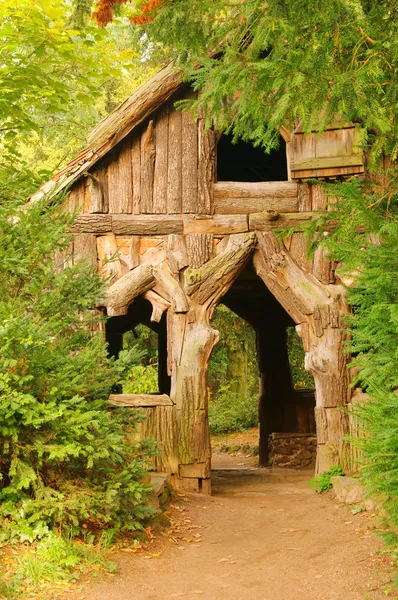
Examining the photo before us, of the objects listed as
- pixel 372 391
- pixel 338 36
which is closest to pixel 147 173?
pixel 338 36

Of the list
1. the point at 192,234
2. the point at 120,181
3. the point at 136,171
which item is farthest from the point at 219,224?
the point at 120,181

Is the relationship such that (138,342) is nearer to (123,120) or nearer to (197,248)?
(197,248)

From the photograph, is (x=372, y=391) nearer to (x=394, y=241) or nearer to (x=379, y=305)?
(x=379, y=305)

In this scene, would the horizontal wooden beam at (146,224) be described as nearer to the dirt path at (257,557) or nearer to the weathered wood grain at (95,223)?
the weathered wood grain at (95,223)

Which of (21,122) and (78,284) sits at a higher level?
(21,122)

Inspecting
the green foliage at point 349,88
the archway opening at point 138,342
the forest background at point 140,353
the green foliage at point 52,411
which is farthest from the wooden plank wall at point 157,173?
the green foliage at point 349,88

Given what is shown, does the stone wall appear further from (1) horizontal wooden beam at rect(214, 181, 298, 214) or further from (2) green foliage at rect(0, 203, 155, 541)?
(2) green foliage at rect(0, 203, 155, 541)

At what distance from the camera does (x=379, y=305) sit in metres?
4.94

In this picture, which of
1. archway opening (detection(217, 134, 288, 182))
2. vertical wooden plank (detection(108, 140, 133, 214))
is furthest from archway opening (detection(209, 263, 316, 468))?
vertical wooden plank (detection(108, 140, 133, 214))

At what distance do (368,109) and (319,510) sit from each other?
528 centimetres

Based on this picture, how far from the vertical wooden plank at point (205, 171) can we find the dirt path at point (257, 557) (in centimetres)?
390

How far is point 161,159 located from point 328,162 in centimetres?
229

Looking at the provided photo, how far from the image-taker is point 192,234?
416 inches

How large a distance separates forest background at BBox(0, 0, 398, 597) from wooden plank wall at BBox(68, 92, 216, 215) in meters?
2.66
